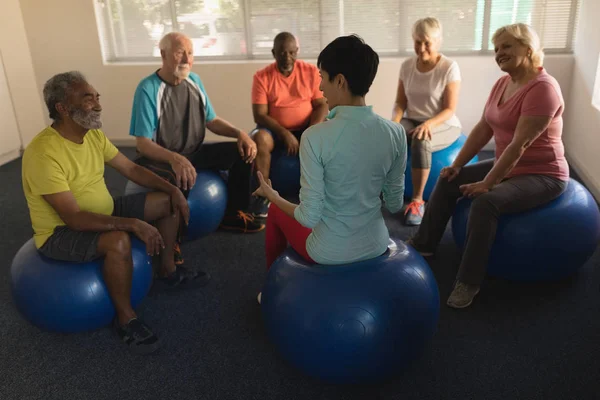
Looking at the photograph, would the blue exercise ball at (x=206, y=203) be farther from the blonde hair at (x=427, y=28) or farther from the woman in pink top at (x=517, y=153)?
the blonde hair at (x=427, y=28)

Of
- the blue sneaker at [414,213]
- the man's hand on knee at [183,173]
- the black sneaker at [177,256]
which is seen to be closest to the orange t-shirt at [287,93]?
the blue sneaker at [414,213]

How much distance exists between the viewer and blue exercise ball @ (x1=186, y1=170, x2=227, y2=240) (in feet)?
9.84

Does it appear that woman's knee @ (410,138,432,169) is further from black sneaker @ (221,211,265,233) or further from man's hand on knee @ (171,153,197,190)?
man's hand on knee @ (171,153,197,190)

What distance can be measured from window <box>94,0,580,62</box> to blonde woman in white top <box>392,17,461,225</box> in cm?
116

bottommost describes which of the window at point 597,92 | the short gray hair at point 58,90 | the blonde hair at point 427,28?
the window at point 597,92

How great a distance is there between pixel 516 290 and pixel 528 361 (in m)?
0.54

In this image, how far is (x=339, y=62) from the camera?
169 cm

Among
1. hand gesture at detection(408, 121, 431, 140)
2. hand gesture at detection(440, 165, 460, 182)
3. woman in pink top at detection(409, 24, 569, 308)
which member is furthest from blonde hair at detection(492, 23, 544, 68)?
hand gesture at detection(408, 121, 431, 140)

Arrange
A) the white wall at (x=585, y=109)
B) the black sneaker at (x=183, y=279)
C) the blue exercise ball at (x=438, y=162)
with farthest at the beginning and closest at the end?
the white wall at (x=585, y=109) → the blue exercise ball at (x=438, y=162) → the black sneaker at (x=183, y=279)

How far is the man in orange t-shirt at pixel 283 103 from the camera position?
3.61 metres

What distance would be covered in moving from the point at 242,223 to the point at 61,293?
1352mm

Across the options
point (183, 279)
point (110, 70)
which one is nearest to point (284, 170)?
point (183, 279)

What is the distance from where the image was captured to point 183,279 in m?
2.78

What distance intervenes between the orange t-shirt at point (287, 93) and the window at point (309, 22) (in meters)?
1.18
